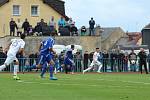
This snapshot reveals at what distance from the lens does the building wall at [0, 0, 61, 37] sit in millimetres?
68062

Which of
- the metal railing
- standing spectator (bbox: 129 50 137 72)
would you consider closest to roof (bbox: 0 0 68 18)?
the metal railing

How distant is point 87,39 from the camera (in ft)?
180

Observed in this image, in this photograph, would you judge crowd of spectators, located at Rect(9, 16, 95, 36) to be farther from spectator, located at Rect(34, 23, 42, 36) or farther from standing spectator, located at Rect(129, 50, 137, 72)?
standing spectator, located at Rect(129, 50, 137, 72)

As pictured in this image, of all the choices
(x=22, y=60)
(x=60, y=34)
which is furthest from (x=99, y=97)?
(x=60, y=34)

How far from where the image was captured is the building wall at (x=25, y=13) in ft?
223

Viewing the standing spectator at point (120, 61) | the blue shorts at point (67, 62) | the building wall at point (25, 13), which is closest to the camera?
the blue shorts at point (67, 62)

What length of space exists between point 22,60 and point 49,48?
1696 centimetres

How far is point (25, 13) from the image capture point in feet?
230

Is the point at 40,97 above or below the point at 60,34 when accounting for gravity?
below

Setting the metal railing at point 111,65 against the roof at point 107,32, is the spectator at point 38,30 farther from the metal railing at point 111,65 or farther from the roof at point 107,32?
the roof at point 107,32

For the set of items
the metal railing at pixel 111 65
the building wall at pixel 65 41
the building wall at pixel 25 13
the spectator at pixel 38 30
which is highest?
the building wall at pixel 25 13

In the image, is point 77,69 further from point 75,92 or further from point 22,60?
point 75,92

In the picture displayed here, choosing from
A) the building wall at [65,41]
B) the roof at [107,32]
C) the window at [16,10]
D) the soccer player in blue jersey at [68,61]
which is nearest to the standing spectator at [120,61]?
the soccer player in blue jersey at [68,61]

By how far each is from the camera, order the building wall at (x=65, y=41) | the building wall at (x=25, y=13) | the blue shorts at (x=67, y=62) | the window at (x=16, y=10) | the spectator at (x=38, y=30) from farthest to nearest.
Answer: the window at (x=16, y=10) → the building wall at (x=25, y=13) → the building wall at (x=65, y=41) → the spectator at (x=38, y=30) → the blue shorts at (x=67, y=62)
